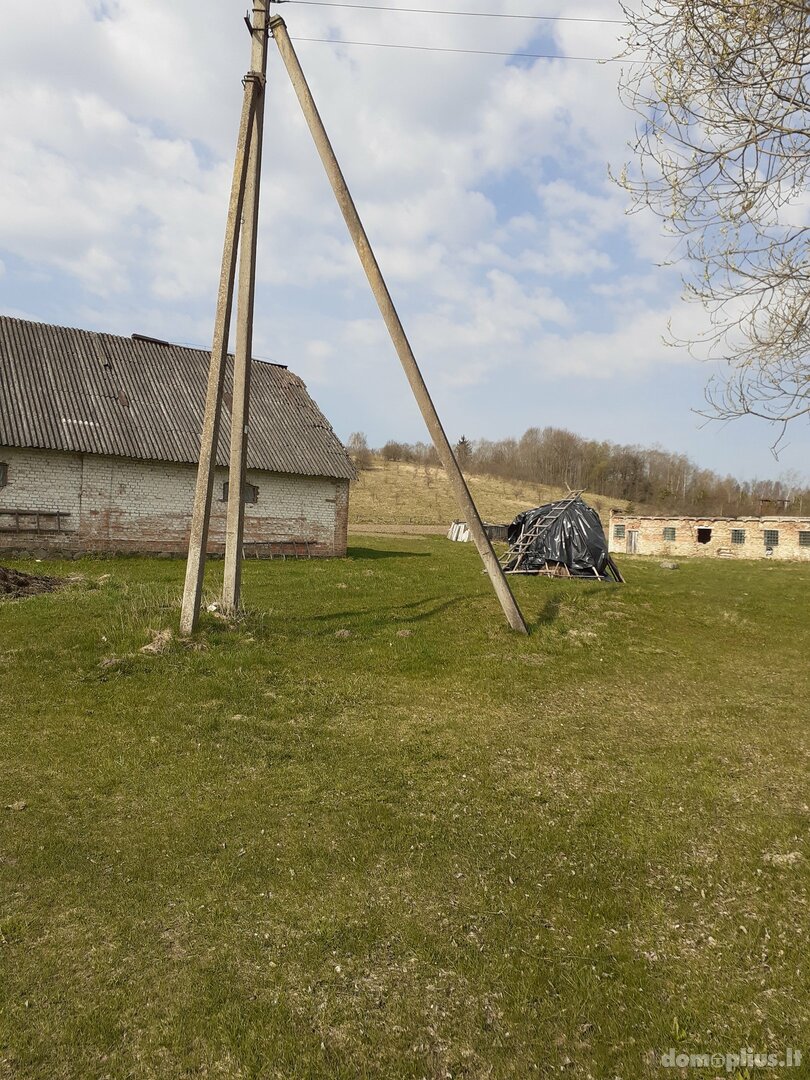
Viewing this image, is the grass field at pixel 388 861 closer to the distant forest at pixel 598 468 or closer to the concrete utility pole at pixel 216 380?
the concrete utility pole at pixel 216 380

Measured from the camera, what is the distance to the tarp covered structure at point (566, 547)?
17.9 m

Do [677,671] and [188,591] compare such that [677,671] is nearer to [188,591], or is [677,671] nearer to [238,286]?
[188,591]

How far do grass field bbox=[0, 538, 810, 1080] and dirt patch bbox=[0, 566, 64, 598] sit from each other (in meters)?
2.94

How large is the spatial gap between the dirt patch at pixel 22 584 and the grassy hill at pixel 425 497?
33.0 m

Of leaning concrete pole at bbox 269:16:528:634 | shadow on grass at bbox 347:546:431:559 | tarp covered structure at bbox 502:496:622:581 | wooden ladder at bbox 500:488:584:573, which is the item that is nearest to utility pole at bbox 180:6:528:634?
leaning concrete pole at bbox 269:16:528:634

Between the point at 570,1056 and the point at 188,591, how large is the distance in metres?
6.85

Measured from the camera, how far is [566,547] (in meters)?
18.3

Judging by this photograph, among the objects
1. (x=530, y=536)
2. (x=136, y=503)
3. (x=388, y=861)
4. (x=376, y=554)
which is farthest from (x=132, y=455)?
(x=388, y=861)

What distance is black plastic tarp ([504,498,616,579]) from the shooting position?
17.9m

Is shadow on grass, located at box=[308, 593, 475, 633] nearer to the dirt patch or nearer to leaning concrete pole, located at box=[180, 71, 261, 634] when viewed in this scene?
leaning concrete pole, located at box=[180, 71, 261, 634]

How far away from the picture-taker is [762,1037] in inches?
103

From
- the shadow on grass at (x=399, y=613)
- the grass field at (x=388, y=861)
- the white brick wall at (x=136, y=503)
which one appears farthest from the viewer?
the white brick wall at (x=136, y=503)

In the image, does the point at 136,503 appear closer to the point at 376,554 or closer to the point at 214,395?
the point at 376,554

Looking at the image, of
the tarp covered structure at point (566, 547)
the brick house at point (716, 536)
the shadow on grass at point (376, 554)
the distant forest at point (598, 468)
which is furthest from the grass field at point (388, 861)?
the distant forest at point (598, 468)
